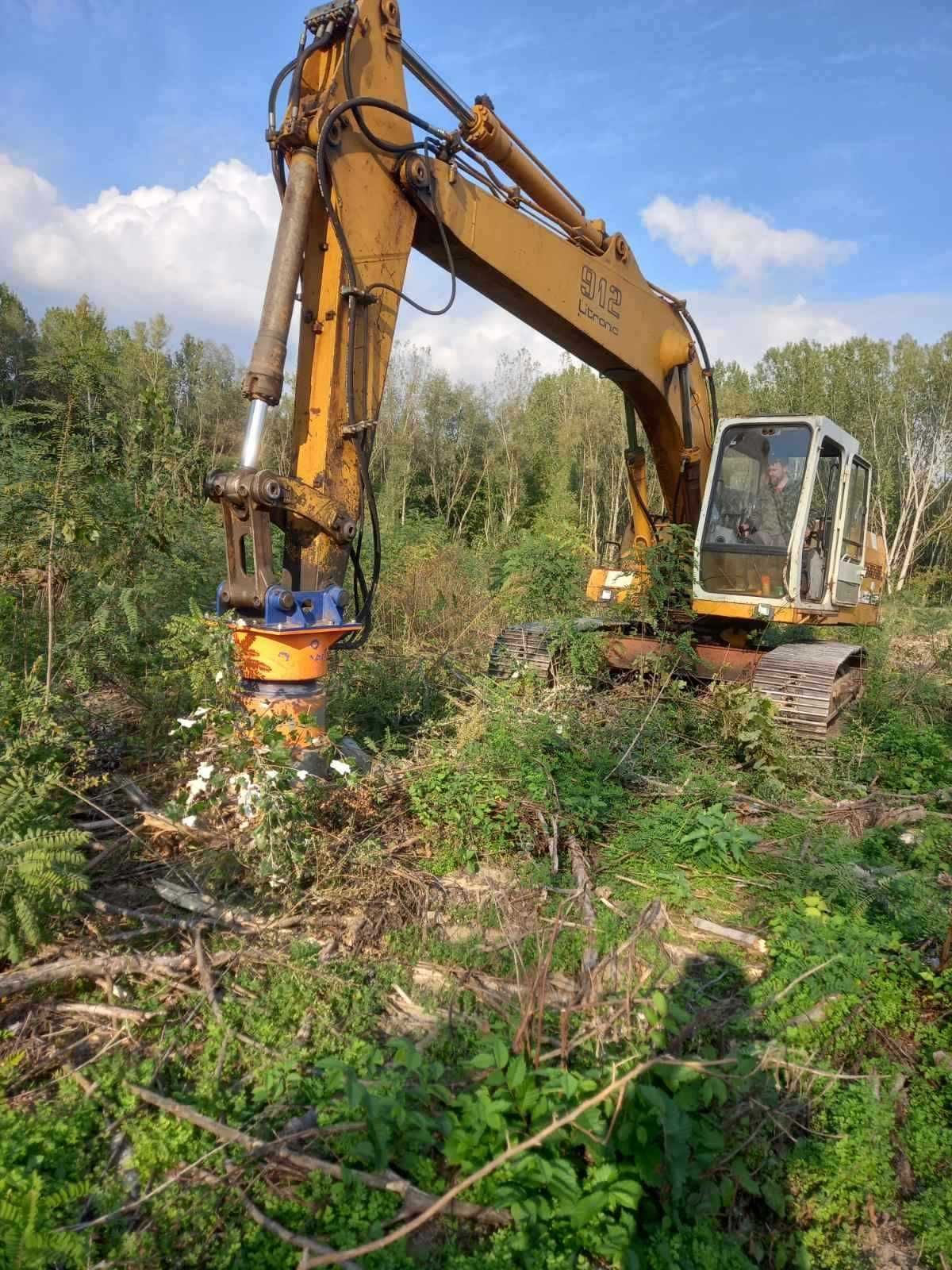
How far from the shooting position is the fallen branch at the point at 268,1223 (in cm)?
202

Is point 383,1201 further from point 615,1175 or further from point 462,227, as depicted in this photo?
point 462,227

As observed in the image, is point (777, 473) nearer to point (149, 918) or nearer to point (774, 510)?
point (774, 510)

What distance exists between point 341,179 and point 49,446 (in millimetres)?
2340

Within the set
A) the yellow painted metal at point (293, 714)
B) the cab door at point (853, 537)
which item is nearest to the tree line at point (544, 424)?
the cab door at point (853, 537)

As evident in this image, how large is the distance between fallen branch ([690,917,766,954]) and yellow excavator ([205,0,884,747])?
80.2 inches

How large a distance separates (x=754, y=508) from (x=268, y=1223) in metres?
6.15

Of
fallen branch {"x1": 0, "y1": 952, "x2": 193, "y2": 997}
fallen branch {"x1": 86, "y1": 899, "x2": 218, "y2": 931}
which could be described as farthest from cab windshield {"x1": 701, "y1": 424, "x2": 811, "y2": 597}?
fallen branch {"x1": 0, "y1": 952, "x2": 193, "y2": 997}

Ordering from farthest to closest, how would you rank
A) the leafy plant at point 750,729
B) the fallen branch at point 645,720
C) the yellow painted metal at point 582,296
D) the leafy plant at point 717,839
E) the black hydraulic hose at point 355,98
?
the leafy plant at point 750,729 < the fallen branch at point 645,720 < the yellow painted metal at point 582,296 < the leafy plant at point 717,839 < the black hydraulic hose at point 355,98

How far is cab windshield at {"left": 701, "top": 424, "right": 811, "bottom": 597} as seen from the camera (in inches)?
262

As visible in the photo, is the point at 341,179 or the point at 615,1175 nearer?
the point at 615,1175

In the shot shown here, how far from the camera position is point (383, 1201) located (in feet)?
7.09

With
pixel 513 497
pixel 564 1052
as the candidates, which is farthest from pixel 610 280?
pixel 513 497

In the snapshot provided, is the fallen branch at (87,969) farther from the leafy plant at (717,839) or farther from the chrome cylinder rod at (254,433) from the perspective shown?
the leafy plant at (717,839)

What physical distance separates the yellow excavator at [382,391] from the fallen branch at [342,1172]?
5.88ft
